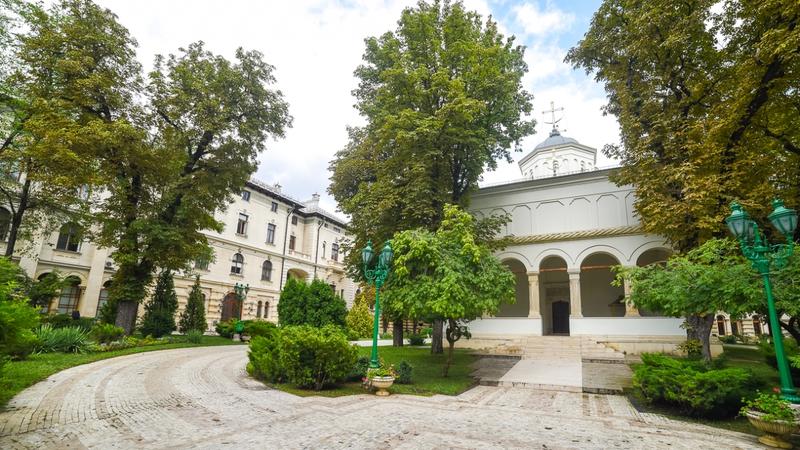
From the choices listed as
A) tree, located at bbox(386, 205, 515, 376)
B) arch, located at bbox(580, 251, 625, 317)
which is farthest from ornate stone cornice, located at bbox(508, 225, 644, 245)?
tree, located at bbox(386, 205, 515, 376)

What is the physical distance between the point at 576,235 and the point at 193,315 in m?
22.5

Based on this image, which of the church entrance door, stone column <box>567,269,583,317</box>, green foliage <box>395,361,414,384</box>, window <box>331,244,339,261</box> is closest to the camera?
green foliage <box>395,361,414,384</box>

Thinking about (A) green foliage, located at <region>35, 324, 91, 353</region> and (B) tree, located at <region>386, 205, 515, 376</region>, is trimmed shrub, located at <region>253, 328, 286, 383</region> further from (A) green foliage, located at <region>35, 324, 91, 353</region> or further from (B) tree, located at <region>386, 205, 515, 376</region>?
(A) green foliage, located at <region>35, 324, 91, 353</region>

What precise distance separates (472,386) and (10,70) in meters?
21.6

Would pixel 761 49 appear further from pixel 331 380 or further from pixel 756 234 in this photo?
pixel 331 380

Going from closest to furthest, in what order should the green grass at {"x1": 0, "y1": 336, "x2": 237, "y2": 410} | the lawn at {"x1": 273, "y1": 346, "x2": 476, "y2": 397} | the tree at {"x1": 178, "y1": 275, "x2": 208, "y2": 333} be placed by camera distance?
the green grass at {"x1": 0, "y1": 336, "x2": 237, "y2": 410} → the lawn at {"x1": 273, "y1": 346, "x2": 476, "y2": 397} → the tree at {"x1": 178, "y1": 275, "x2": 208, "y2": 333}

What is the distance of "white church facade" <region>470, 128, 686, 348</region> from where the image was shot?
1753 cm

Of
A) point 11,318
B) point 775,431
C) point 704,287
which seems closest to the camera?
point 11,318

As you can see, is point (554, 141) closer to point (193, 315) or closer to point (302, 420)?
point (193, 315)

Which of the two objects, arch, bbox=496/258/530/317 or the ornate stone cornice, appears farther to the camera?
arch, bbox=496/258/530/317

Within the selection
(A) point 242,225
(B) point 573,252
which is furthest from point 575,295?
(A) point 242,225

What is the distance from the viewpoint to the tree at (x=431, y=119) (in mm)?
14781

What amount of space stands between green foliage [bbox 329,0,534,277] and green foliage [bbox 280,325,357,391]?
6.60 m

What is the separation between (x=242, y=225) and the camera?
107ft
